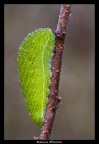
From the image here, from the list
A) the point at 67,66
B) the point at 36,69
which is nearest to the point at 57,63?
the point at 36,69

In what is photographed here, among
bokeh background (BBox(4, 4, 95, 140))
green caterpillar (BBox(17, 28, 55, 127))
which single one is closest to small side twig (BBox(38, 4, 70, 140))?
green caterpillar (BBox(17, 28, 55, 127))

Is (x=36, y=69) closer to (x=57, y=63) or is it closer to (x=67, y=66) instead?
(x=57, y=63)

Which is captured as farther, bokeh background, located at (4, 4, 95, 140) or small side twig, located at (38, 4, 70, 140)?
bokeh background, located at (4, 4, 95, 140)

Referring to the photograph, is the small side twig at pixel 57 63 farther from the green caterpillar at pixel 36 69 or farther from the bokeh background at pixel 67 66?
the bokeh background at pixel 67 66

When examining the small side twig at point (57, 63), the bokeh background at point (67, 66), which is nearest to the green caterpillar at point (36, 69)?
the small side twig at point (57, 63)

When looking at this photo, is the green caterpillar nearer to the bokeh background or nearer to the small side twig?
the small side twig

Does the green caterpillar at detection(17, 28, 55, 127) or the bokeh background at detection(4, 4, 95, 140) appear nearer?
the green caterpillar at detection(17, 28, 55, 127)

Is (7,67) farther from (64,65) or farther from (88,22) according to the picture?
(88,22)

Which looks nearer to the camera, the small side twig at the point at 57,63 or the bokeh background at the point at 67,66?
the small side twig at the point at 57,63

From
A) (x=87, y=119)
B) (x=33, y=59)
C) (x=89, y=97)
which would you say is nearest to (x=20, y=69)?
(x=33, y=59)
